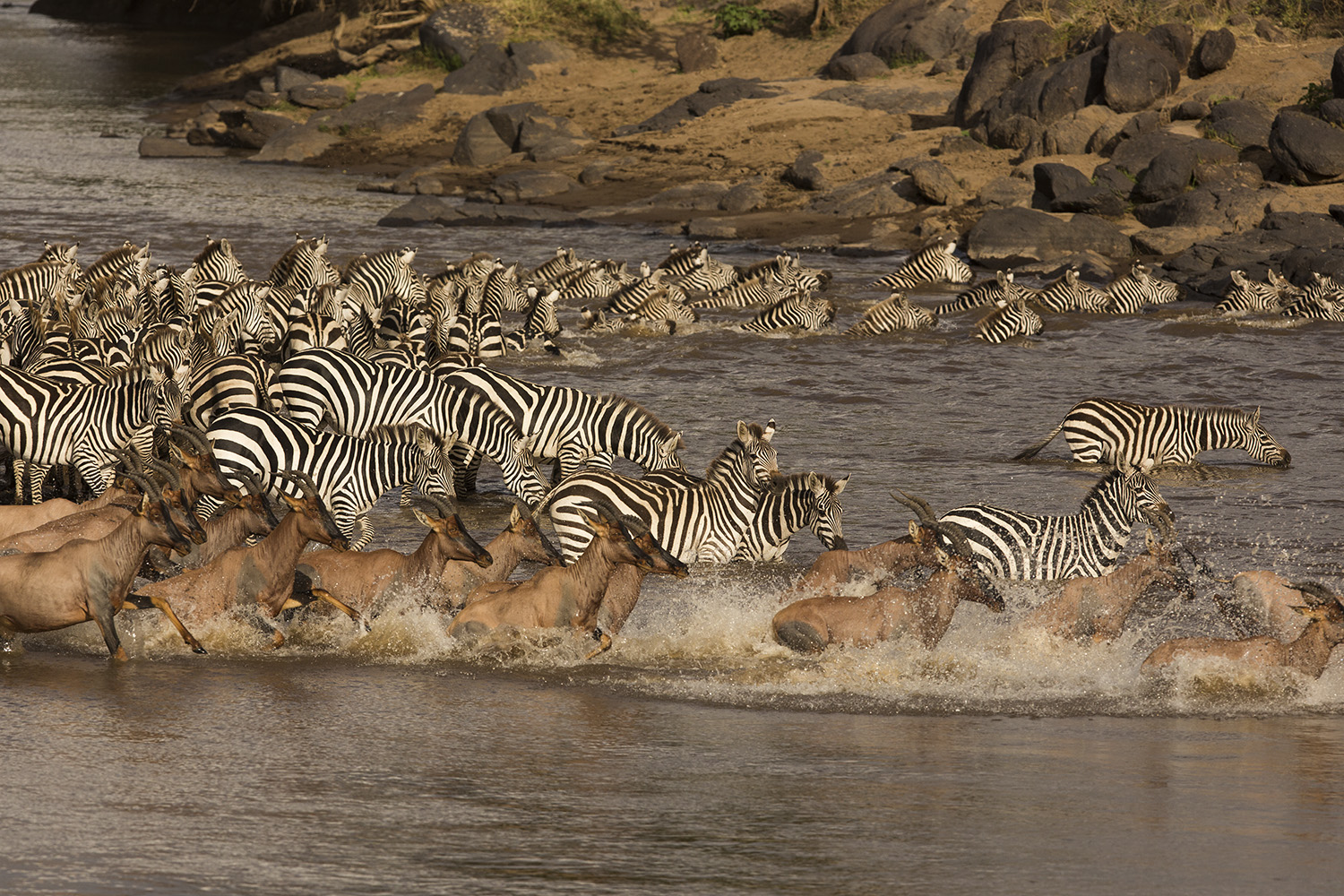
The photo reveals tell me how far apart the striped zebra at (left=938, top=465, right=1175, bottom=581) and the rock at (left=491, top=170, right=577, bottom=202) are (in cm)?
2556

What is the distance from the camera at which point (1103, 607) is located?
30.7 feet

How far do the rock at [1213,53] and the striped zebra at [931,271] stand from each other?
31.9 feet

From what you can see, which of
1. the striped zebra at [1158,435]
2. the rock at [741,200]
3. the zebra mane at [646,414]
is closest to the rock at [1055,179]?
the rock at [741,200]

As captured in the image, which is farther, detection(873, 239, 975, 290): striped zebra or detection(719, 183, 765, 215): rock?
detection(719, 183, 765, 215): rock

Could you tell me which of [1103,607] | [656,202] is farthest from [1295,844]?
[656,202]

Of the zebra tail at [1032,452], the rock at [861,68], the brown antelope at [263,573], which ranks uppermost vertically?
the rock at [861,68]

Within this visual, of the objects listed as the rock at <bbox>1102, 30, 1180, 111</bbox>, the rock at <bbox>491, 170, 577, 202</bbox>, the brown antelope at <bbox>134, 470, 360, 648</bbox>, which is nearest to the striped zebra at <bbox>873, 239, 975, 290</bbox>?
the rock at <bbox>1102, 30, 1180, 111</bbox>

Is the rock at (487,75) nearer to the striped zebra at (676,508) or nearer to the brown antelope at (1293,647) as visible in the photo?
the striped zebra at (676,508)

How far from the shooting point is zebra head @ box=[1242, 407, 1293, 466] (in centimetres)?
1577

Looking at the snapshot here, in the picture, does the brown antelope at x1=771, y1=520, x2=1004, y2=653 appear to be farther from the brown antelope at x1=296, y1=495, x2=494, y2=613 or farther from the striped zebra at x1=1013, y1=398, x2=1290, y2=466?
the striped zebra at x1=1013, y1=398, x2=1290, y2=466

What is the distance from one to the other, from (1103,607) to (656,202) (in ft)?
82.9

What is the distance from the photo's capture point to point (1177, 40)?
32656 millimetres

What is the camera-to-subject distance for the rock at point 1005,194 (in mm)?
29969

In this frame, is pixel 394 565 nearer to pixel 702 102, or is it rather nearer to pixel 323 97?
pixel 702 102
